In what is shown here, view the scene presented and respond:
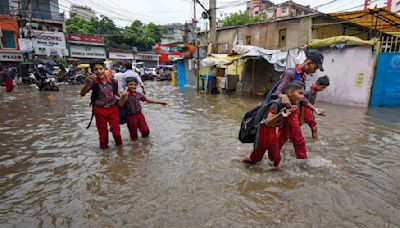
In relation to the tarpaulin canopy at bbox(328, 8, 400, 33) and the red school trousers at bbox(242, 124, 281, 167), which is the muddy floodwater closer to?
the red school trousers at bbox(242, 124, 281, 167)

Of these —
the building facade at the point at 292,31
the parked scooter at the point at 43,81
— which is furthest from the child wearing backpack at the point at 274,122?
the parked scooter at the point at 43,81

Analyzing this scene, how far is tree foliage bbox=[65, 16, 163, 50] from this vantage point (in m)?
37.7

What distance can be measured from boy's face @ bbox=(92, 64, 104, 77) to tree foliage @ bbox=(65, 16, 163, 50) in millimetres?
36694

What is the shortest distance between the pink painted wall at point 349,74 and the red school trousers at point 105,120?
9.04 meters

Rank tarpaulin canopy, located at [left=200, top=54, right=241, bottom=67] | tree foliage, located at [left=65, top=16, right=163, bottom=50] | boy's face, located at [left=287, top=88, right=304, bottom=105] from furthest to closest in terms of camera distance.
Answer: tree foliage, located at [left=65, top=16, right=163, bottom=50]
tarpaulin canopy, located at [left=200, top=54, right=241, bottom=67]
boy's face, located at [left=287, top=88, right=304, bottom=105]

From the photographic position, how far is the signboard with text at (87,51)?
111ft

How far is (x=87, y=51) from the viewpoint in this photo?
35.0m

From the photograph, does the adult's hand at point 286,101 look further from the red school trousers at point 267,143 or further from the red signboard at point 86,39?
the red signboard at point 86,39

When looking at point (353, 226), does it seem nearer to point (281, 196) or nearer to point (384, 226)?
point (384, 226)

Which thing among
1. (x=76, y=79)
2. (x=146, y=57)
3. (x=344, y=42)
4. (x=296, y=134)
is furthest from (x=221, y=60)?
(x=146, y=57)

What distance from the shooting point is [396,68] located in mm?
8445

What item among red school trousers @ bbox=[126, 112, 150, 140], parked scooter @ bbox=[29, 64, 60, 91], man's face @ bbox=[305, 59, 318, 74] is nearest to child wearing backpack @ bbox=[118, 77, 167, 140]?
red school trousers @ bbox=[126, 112, 150, 140]

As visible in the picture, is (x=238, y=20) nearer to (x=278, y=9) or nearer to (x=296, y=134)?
(x=278, y=9)

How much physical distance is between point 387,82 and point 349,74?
1.28 meters
